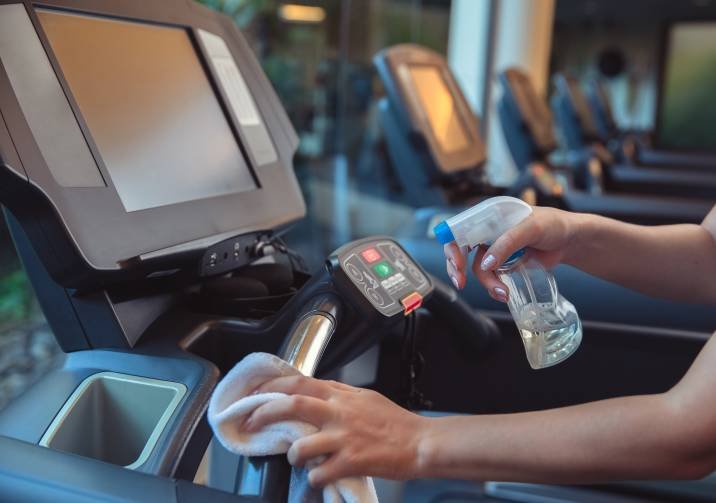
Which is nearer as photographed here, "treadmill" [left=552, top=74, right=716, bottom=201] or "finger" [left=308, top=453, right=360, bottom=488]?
"finger" [left=308, top=453, right=360, bottom=488]

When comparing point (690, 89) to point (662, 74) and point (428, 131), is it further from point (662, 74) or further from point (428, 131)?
point (428, 131)

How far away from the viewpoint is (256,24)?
3.19m

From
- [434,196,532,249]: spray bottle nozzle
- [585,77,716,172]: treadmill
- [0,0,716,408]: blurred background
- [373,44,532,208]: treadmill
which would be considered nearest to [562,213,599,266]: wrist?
[434,196,532,249]: spray bottle nozzle

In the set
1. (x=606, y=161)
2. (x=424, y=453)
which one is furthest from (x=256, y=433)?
(x=606, y=161)

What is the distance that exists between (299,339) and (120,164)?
313 mm

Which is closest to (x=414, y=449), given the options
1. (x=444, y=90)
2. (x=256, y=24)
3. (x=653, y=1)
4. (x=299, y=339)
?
(x=299, y=339)

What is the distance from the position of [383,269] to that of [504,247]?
0.62 ft

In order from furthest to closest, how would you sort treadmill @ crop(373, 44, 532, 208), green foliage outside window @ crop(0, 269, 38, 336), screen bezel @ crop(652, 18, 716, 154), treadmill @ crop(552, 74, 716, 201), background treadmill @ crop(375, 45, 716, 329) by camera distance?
screen bezel @ crop(652, 18, 716, 154) → treadmill @ crop(552, 74, 716, 201) → treadmill @ crop(373, 44, 532, 208) → background treadmill @ crop(375, 45, 716, 329) → green foliage outside window @ crop(0, 269, 38, 336)

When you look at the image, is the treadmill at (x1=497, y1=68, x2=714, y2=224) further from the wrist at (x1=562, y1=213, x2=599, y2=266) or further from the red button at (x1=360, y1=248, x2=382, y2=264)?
the red button at (x1=360, y1=248, x2=382, y2=264)

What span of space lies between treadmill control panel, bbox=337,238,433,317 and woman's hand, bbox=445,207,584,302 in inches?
3.5

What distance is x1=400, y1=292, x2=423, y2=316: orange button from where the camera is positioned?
92 cm

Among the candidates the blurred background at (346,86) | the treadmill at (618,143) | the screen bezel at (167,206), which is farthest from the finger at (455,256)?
the treadmill at (618,143)

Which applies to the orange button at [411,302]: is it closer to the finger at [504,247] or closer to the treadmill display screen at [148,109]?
the finger at [504,247]

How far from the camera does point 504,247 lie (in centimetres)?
82
